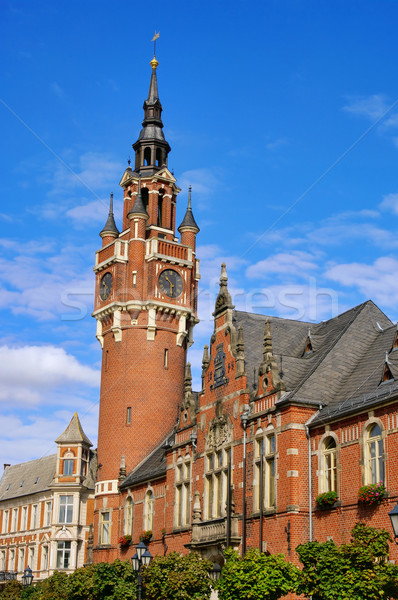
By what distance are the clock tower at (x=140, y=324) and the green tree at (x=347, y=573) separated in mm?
30876

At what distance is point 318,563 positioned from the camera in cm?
2467

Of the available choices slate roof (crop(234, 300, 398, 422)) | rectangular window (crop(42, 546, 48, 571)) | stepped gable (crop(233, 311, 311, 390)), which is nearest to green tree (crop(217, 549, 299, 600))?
slate roof (crop(234, 300, 398, 422))

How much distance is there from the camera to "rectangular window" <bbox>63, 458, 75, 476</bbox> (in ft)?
232

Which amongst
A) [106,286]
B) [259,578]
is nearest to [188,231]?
[106,286]

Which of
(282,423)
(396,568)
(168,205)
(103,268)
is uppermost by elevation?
(168,205)

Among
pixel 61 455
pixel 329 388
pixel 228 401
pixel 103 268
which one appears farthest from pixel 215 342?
pixel 61 455

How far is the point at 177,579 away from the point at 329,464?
7449mm

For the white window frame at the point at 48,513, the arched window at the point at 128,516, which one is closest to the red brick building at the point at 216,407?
the arched window at the point at 128,516

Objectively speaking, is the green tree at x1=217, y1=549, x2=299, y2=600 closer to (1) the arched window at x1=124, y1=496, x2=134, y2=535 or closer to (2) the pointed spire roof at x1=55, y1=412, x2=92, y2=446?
(1) the arched window at x1=124, y1=496, x2=134, y2=535

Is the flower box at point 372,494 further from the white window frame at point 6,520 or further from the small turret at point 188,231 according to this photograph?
the white window frame at point 6,520

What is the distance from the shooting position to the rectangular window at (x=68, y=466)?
70.8m

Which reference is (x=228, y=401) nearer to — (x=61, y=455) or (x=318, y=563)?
(x=318, y=563)

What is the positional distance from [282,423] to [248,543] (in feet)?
18.7

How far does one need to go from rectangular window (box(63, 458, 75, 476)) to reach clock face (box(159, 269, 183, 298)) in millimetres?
19999
